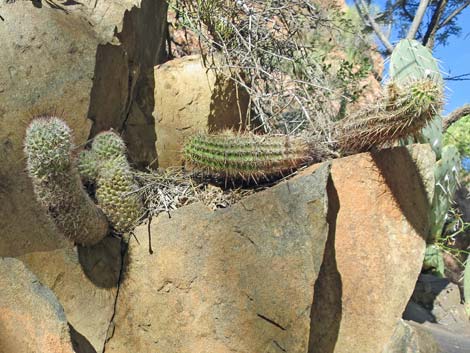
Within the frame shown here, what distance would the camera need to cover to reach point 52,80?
3895 mm

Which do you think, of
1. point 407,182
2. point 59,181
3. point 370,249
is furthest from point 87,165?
point 407,182

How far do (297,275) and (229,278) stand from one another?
36 centimetres

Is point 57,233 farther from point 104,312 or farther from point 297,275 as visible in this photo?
point 297,275

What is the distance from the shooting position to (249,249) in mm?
3775

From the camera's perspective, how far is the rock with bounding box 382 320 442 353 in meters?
3.89

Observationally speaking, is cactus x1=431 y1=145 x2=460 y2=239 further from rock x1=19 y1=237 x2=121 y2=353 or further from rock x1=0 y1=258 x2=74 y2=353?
rock x1=0 y1=258 x2=74 y2=353

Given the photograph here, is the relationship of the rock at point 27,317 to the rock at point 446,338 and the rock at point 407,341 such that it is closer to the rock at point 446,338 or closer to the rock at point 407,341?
the rock at point 407,341

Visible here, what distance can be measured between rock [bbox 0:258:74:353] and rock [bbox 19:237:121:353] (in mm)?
443

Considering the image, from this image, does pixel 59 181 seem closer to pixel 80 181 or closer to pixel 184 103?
pixel 80 181

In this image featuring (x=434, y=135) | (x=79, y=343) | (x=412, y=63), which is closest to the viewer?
(x=79, y=343)

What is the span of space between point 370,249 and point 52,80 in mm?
2024

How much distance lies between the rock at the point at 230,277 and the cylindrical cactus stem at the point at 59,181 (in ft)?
1.23

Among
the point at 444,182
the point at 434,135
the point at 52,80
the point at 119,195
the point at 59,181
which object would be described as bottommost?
the point at 119,195

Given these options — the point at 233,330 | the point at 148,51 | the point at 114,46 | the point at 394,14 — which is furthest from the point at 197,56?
the point at 394,14
